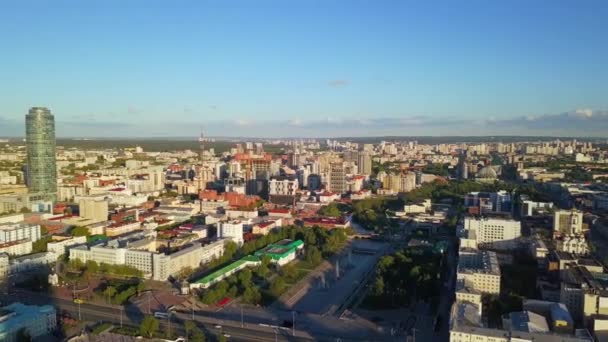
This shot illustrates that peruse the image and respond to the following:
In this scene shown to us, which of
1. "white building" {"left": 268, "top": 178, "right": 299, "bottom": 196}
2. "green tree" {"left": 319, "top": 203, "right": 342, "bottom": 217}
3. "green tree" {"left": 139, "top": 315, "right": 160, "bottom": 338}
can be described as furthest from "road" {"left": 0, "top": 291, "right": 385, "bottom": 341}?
"white building" {"left": 268, "top": 178, "right": 299, "bottom": 196}

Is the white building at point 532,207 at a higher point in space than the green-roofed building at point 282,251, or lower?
higher

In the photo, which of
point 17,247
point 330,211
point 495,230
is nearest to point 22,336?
point 17,247

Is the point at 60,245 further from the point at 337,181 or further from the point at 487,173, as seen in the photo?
the point at 487,173

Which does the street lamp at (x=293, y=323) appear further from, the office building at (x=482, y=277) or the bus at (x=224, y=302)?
the office building at (x=482, y=277)

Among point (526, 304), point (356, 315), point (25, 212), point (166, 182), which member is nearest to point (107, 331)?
point (356, 315)

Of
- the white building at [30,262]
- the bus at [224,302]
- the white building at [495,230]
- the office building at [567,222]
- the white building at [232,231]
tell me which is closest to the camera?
the bus at [224,302]

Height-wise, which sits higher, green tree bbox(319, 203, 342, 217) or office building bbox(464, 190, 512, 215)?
office building bbox(464, 190, 512, 215)

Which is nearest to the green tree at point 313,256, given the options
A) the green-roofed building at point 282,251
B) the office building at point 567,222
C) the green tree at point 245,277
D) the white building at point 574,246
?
the green-roofed building at point 282,251

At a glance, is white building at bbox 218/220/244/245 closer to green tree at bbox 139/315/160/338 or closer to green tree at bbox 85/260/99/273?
green tree at bbox 85/260/99/273
